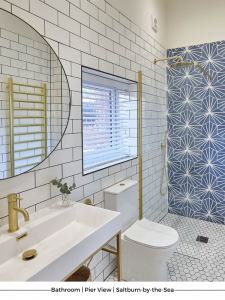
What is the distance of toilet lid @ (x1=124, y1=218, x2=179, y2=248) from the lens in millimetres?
1856

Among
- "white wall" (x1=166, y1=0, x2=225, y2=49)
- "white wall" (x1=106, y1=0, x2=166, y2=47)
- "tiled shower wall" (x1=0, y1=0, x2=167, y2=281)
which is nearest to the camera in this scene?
"tiled shower wall" (x1=0, y1=0, x2=167, y2=281)

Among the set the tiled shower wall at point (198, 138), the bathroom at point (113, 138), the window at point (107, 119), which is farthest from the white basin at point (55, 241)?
the tiled shower wall at point (198, 138)

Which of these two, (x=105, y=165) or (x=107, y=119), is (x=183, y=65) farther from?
(x=105, y=165)

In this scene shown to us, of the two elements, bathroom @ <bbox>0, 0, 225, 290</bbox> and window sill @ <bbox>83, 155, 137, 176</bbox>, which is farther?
window sill @ <bbox>83, 155, 137, 176</bbox>

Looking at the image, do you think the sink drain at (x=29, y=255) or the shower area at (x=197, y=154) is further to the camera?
the shower area at (x=197, y=154)

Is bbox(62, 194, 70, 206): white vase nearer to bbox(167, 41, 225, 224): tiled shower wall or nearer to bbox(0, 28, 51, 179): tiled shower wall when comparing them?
bbox(0, 28, 51, 179): tiled shower wall

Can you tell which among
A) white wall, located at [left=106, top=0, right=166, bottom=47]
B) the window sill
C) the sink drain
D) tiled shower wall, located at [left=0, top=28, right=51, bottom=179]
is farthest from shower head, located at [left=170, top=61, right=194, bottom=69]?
the sink drain

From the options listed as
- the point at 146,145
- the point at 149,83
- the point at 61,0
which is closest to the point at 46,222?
the point at 61,0

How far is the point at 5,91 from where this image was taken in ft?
3.73

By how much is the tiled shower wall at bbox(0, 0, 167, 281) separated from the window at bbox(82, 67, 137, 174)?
0.34ft

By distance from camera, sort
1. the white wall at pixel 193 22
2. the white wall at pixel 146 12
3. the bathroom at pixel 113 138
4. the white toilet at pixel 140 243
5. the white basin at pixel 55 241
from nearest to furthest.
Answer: the white basin at pixel 55 241
the bathroom at pixel 113 138
the white toilet at pixel 140 243
the white wall at pixel 146 12
the white wall at pixel 193 22

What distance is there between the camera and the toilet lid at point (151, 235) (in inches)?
73.1

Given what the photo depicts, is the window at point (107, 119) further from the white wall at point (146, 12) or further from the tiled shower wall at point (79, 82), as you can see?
the white wall at point (146, 12)

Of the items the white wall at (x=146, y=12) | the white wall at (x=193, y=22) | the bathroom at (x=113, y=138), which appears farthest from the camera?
the white wall at (x=193, y=22)
